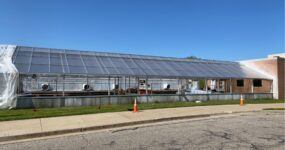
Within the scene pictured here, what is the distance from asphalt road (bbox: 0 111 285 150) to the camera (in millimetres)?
7492

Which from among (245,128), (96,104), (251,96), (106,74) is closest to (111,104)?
(96,104)

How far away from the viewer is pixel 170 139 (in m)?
8.35

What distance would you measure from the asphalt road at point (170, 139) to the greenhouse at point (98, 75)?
8616mm

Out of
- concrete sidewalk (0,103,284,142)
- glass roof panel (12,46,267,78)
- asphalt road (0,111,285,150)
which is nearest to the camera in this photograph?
asphalt road (0,111,285,150)

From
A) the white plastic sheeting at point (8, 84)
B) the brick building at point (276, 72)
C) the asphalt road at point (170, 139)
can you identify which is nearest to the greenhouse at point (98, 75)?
the white plastic sheeting at point (8, 84)

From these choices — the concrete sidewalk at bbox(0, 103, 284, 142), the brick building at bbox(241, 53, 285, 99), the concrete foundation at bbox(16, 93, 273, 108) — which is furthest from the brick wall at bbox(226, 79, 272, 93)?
the concrete sidewalk at bbox(0, 103, 284, 142)

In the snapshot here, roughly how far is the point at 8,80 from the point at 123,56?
11.3 metres

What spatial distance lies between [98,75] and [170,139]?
11934 millimetres

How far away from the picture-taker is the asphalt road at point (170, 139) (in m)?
7.49

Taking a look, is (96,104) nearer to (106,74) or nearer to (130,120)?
(106,74)

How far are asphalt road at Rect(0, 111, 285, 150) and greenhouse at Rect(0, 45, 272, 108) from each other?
28.3ft

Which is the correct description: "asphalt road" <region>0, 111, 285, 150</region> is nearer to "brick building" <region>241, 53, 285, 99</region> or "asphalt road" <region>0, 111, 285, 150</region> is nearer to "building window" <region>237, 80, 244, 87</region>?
"brick building" <region>241, 53, 285, 99</region>

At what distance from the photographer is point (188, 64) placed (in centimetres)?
2717

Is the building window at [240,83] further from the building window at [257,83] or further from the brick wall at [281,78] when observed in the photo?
the brick wall at [281,78]
